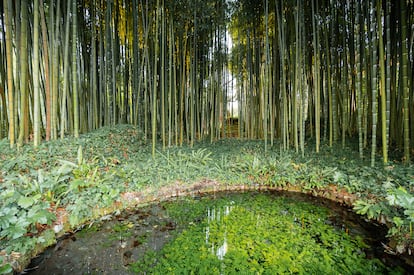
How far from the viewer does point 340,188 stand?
2.63 meters

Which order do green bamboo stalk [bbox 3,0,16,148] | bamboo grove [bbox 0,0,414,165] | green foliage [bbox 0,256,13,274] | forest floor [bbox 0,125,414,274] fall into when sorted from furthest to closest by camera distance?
bamboo grove [bbox 0,0,414,165]
green bamboo stalk [bbox 3,0,16,148]
forest floor [bbox 0,125,414,274]
green foliage [bbox 0,256,13,274]

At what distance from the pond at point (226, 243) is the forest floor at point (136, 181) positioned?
6.2 inches

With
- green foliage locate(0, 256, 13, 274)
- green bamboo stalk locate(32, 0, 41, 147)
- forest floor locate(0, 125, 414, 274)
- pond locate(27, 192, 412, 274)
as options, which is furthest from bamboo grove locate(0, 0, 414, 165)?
green foliage locate(0, 256, 13, 274)

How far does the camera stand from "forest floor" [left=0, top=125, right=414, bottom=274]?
1586 mm

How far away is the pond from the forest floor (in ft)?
0.52

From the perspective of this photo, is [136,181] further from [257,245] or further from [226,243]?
[257,245]

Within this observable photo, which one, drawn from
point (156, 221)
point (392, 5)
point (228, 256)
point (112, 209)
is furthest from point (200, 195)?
point (392, 5)

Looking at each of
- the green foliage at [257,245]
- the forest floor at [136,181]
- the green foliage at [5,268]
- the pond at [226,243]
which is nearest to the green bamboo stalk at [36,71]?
the forest floor at [136,181]

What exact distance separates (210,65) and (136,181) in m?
3.89

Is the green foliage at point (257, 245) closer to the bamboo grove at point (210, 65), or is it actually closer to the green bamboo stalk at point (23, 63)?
the bamboo grove at point (210, 65)

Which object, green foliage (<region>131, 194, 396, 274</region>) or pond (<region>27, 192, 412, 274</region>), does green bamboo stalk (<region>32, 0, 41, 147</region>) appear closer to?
pond (<region>27, 192, 412, 274</region>)

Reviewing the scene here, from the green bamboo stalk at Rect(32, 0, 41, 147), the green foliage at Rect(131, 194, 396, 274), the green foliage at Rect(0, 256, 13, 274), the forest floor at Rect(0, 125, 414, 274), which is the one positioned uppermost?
the green bamboo stalk at Rect(32, 0, 41, 147)

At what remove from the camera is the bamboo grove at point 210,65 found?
2.80m

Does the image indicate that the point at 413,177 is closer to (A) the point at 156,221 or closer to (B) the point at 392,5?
(B) the point at 392,5
